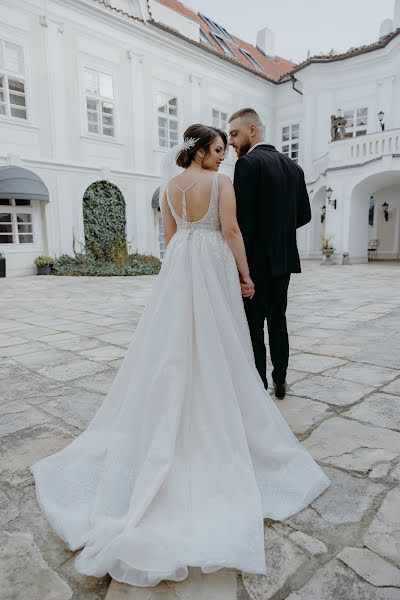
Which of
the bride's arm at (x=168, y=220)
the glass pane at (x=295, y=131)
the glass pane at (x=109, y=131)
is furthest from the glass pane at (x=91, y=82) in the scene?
the bride's arm at (x=168, y=220)

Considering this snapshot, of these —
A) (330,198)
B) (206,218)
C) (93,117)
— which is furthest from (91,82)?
(206,218)

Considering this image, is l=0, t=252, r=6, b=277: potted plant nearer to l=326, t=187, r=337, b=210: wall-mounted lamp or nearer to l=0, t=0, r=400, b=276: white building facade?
l=0, t=0, r=400, b=276: white building facade

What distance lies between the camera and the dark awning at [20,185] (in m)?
11.1

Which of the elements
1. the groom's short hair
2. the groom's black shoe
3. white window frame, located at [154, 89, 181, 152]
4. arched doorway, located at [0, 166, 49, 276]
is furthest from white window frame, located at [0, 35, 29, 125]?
the groom's black shoe

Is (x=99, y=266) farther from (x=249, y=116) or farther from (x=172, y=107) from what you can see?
(x=249, y=116)

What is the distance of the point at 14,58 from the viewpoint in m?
11.6

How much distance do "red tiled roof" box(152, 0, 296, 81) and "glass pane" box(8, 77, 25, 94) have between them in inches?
306

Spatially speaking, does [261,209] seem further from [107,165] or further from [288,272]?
[107,165]

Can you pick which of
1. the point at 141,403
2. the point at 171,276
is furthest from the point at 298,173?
the point at 141,403

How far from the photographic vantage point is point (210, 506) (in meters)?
1.62

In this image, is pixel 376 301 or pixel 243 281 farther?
pixel 376 301

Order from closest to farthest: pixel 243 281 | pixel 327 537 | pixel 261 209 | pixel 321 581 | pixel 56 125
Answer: pixel 321 581 → pixel 327 537 → pixel 243 281 → pixel 261 209 → pixel 56 125

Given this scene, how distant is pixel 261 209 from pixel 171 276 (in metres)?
0.85

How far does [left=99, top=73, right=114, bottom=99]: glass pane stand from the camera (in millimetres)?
13523
